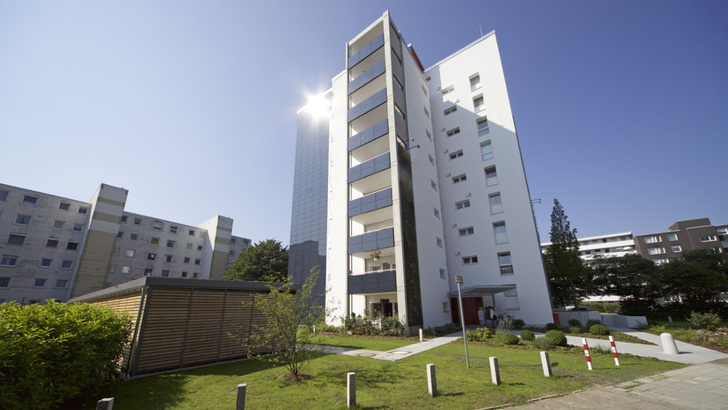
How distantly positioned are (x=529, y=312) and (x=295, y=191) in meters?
38.6

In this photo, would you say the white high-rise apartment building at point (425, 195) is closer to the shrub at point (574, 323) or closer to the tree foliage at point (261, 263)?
the shrub at point (574, 323)

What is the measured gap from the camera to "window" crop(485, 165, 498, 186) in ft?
93.6

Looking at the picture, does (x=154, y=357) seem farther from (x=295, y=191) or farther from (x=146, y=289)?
(x=295, y=191)

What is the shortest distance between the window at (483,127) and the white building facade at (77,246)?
5097cm

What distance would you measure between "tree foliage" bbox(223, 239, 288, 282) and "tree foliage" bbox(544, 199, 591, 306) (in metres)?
34.9

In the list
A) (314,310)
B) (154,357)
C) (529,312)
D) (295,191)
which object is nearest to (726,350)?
(529,312)

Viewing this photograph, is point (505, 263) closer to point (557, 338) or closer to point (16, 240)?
point (557, 338)

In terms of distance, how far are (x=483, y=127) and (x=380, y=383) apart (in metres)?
29.3

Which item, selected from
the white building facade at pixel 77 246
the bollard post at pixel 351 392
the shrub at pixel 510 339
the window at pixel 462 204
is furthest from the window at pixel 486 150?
the white building facade at pixel 77 246

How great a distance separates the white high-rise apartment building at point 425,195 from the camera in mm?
23547

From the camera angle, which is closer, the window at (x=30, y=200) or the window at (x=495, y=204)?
the window at (x=495, y=204)

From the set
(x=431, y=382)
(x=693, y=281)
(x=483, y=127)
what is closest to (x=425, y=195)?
(x=483, y=127)

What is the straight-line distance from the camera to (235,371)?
10.0 m

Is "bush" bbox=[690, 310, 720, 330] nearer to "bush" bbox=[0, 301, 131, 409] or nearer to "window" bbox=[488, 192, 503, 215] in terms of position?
"window" bbox=[488, 192, 503, 215]
